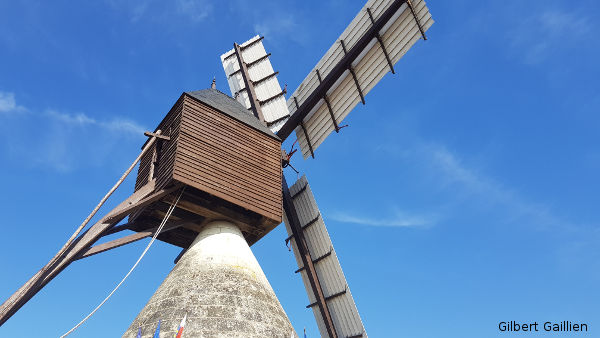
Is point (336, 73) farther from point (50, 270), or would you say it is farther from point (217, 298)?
point (50, 270)

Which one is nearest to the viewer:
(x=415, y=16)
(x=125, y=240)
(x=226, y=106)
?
(x=125, y=240)

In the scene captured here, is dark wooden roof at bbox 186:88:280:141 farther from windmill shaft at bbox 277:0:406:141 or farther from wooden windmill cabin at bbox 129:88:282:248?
windmill shaft at bbox 277:0:406:141

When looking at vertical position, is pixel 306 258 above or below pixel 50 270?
above

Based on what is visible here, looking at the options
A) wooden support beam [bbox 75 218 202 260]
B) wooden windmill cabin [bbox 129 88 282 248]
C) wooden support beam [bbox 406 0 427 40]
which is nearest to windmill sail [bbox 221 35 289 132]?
wooden windmill cabin [bbox 129 88 282 248]

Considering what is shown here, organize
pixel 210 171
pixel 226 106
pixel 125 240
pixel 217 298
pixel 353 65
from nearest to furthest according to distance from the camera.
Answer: pixel 217 298 < pixel 125 240 < pixel 210 171 < pixel 226 106 < pixel 353 65

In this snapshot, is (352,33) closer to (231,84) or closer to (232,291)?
(231,84)

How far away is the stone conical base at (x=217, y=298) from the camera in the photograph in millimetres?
9297

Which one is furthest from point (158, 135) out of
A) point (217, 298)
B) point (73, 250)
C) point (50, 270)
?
point (217, 298)

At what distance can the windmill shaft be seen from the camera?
47.1ft

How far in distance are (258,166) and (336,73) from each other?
431cm

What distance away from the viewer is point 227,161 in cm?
1248

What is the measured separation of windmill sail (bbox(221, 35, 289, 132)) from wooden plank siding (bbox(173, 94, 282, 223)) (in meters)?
3.75

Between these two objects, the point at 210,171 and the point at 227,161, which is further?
the point at 227,161

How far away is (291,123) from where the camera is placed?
1653 cm
